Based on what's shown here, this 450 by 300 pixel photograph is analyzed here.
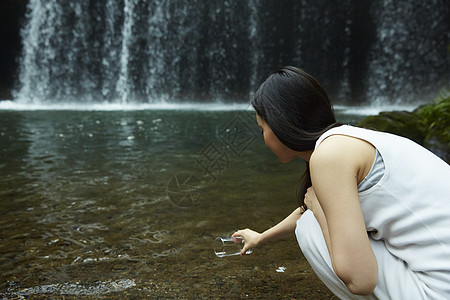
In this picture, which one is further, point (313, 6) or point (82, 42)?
point (82, 42)

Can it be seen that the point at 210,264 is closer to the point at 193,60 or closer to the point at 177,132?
the point at 177,132

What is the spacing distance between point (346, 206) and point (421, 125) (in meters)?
5.04

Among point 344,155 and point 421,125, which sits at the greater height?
point 344,155

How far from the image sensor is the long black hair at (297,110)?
1393 mm

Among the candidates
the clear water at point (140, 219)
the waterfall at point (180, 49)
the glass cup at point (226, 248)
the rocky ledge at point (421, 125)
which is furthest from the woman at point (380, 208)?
the waterfall at point (180, 49)

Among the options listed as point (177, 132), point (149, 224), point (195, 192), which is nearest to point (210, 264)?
point (149, 224)

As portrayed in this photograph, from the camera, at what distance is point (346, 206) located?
120 centimetres

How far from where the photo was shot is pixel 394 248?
1360 mm

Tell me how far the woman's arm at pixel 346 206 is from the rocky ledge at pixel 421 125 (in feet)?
12.9

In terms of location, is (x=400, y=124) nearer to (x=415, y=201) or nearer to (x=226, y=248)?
(x=226, y=248)

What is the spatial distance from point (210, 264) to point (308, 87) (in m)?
1.50

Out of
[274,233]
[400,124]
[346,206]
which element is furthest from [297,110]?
[400,124]

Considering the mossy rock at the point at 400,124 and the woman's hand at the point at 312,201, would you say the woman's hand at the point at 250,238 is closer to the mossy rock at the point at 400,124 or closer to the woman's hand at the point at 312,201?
the woman's hand at the point at 312,201

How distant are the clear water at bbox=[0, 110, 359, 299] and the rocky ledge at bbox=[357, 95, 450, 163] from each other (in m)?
1.23
